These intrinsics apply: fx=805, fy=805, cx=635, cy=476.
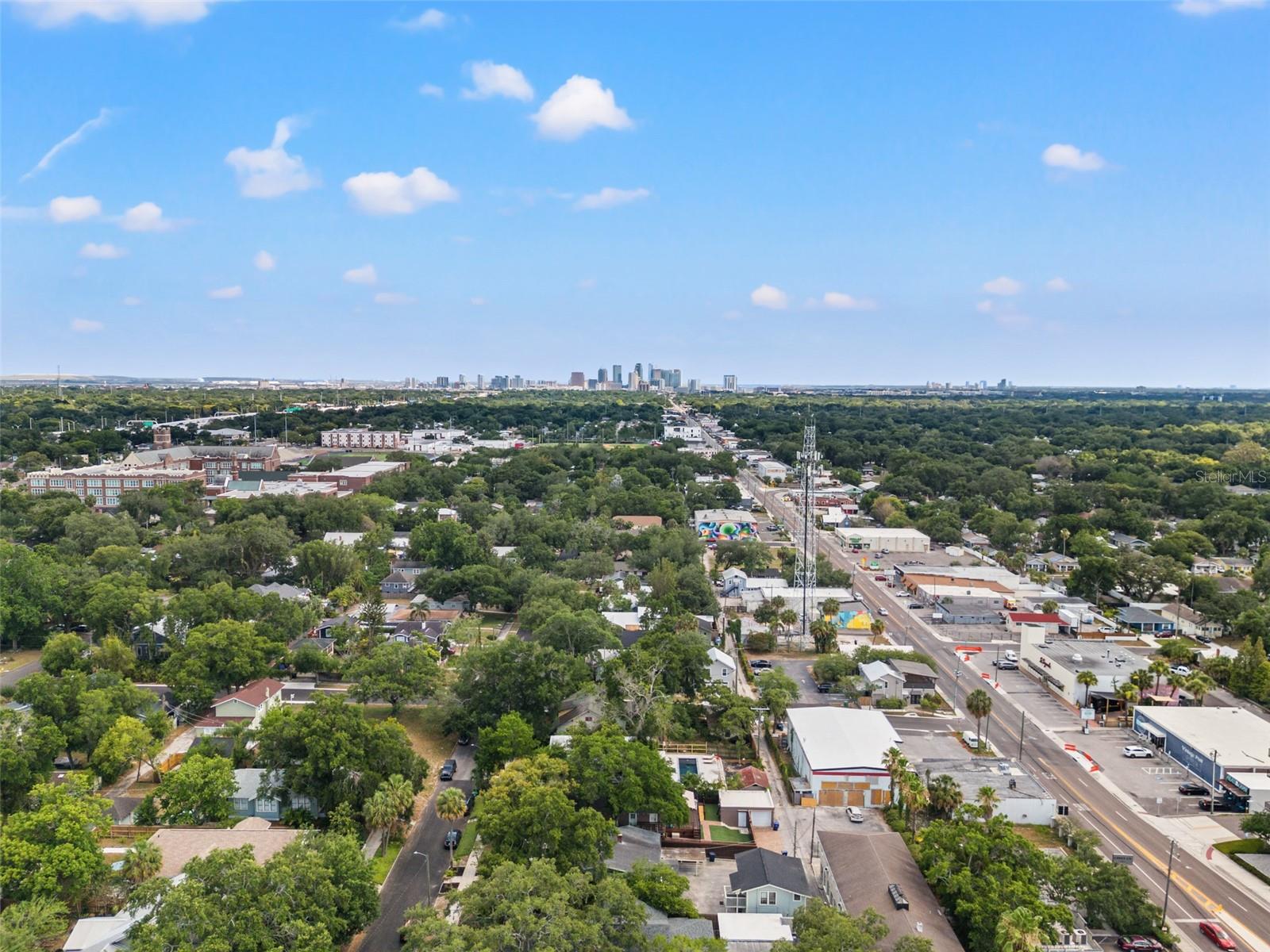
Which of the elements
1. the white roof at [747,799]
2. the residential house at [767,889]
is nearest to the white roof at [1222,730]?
the white roof at [747,799]

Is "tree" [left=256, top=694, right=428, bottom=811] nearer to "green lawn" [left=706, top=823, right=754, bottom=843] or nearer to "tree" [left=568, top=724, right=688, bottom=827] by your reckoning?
"tree" [left=568, top=724, right=688, bottom=827]

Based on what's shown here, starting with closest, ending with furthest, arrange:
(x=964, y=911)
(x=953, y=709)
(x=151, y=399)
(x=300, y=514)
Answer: (x=964, y=911)
(x=953, y=709)
(x=300, y=514)
(x=151, y=399)

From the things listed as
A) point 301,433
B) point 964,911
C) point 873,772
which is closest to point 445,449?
point 301,433

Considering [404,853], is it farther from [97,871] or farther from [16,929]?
[16,929]

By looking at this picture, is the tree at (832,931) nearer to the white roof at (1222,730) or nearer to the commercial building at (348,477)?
the white roof at (1222,730)

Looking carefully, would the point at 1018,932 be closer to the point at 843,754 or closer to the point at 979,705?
the point at 843,754
